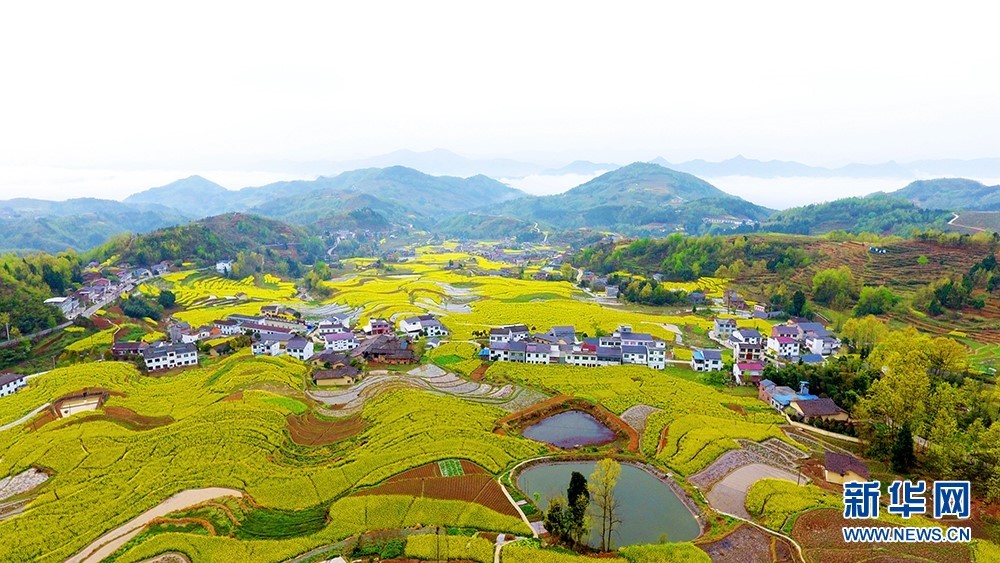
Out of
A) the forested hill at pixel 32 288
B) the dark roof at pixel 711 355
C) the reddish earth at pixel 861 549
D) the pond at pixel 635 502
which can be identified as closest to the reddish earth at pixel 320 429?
the pond at pixel 635 502

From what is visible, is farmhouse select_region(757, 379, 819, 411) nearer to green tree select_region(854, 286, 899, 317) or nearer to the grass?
the grass

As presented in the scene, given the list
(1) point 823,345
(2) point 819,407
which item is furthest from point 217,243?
(2) point 819,407

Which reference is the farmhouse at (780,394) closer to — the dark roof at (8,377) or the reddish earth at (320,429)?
the reddish earth at (320,429)

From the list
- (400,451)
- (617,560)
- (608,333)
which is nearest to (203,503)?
(400,451)

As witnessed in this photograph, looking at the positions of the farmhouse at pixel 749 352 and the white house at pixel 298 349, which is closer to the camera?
the farmhouse at pixel 749 352

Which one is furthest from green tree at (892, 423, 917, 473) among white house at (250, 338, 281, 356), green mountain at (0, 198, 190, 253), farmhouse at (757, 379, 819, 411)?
green mountain at (0, 198, 190, 253)
